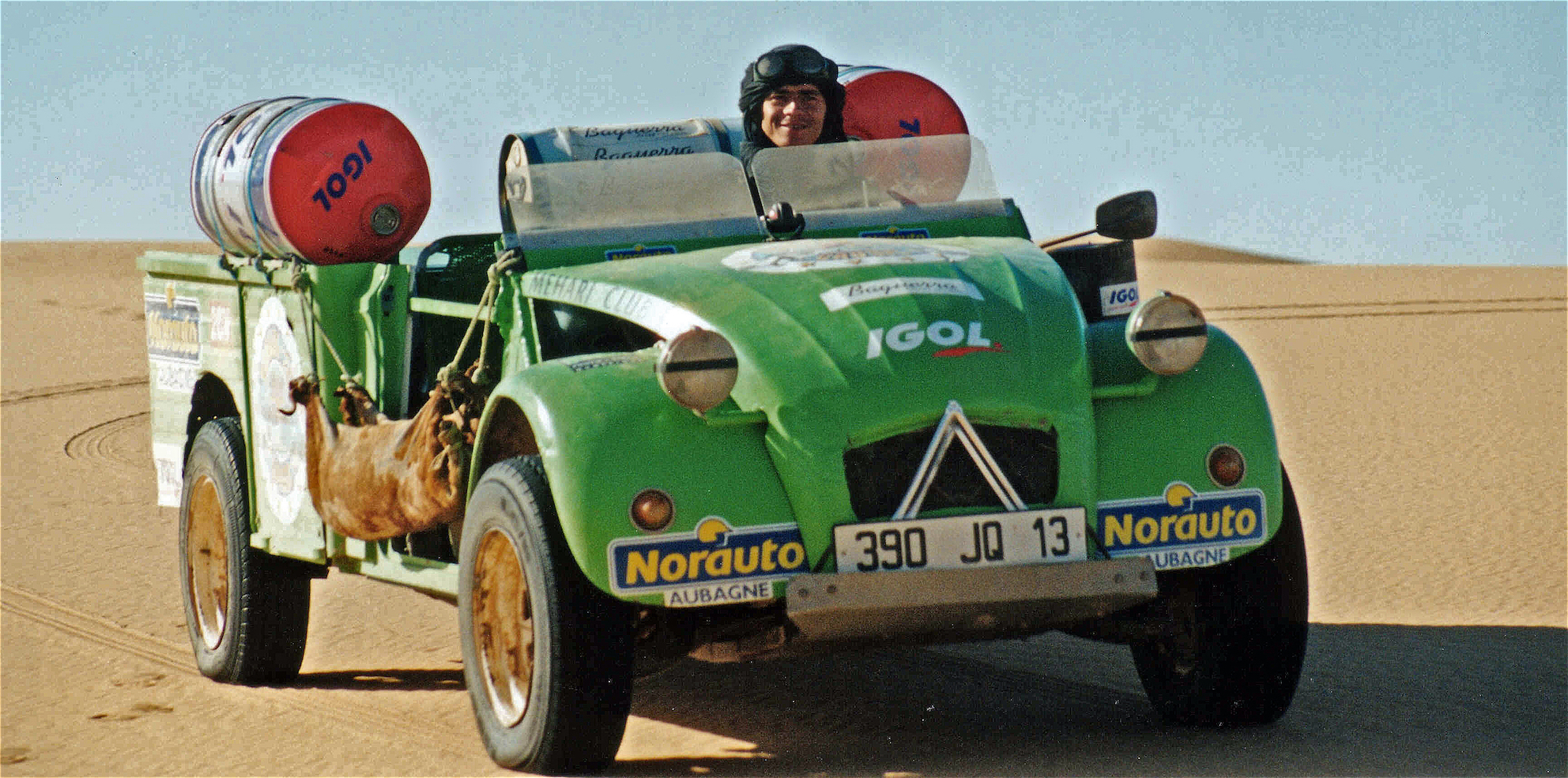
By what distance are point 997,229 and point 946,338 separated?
180 centimetres

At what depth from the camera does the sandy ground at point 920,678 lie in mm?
5816

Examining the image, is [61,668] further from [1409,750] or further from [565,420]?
[1409,750]

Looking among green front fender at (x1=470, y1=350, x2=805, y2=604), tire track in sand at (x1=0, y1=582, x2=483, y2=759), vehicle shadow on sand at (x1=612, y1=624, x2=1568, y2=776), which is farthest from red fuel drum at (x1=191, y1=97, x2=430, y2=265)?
green front fender at (x1=470, y1=350, x2=805, y2=604)

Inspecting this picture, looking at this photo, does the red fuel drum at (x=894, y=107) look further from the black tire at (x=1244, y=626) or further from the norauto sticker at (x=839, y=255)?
the black tire at (x=1244, y=626)

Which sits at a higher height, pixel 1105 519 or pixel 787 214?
pixel 787 214

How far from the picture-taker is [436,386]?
255 inches

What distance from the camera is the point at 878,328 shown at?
17.7 ft

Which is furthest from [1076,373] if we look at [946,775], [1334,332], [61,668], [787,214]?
[1334,332]

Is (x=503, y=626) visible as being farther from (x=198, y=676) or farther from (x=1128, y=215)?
(x=198, y=676)

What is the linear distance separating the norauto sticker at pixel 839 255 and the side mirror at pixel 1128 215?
67 centimetres

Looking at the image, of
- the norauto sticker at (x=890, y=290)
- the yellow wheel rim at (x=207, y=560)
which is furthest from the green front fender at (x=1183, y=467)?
the yellow wheel rim at (x=207, y=560)

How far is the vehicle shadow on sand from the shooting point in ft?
18.3

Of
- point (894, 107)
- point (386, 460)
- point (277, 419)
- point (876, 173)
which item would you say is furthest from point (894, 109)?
point (386, 460)

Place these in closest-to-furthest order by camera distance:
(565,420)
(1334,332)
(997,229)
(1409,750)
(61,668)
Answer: (565,420) → (1409,750) → (997,229) → (61,668) → (1334,332)
